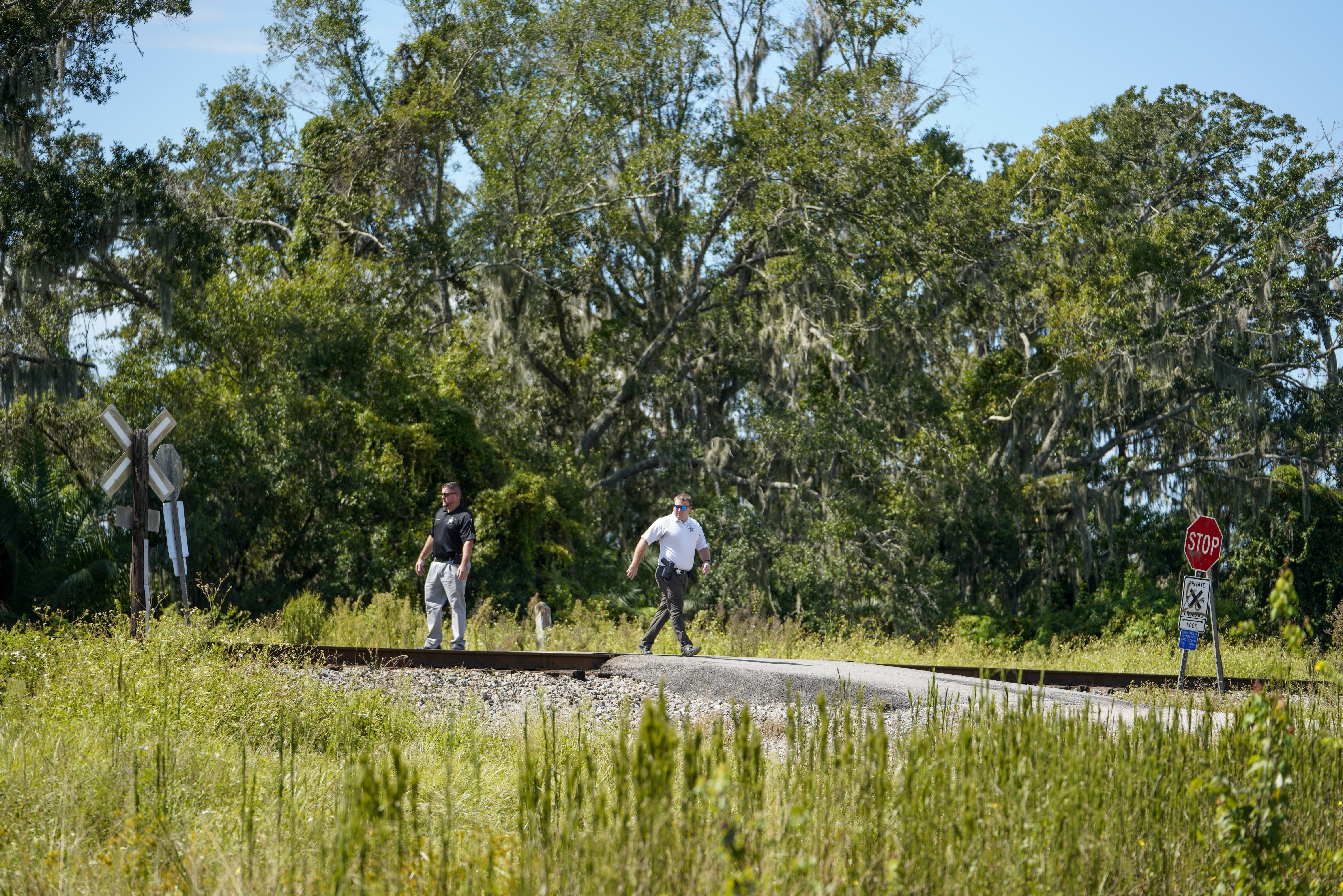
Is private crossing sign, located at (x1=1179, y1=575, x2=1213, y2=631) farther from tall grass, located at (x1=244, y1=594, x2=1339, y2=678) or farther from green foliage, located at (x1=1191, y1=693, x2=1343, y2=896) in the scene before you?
green foliage, located at (x1=1191, y1=693, x2=1343, y2=896)

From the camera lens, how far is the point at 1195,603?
12.9 metres

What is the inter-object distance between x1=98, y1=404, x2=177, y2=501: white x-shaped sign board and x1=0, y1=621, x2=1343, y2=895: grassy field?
489 cm

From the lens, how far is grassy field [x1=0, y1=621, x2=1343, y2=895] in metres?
3.77

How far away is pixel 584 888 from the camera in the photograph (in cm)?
375

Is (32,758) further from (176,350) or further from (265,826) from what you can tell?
(176,350)

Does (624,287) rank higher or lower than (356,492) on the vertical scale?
higher

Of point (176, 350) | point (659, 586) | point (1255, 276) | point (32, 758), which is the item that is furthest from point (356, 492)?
point (1255, 276)

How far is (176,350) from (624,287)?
Result: 35.6 ft

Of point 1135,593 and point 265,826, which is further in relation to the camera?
point 1135,593

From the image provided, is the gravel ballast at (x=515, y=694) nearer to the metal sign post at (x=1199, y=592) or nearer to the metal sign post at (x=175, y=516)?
the metal sign post at (x=175, y=516)

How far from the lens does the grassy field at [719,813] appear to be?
3770 mm

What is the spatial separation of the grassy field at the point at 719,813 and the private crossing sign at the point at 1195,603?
19.4 feet

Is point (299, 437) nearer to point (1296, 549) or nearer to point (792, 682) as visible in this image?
point (792, 682)

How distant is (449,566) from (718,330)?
16.1 m
